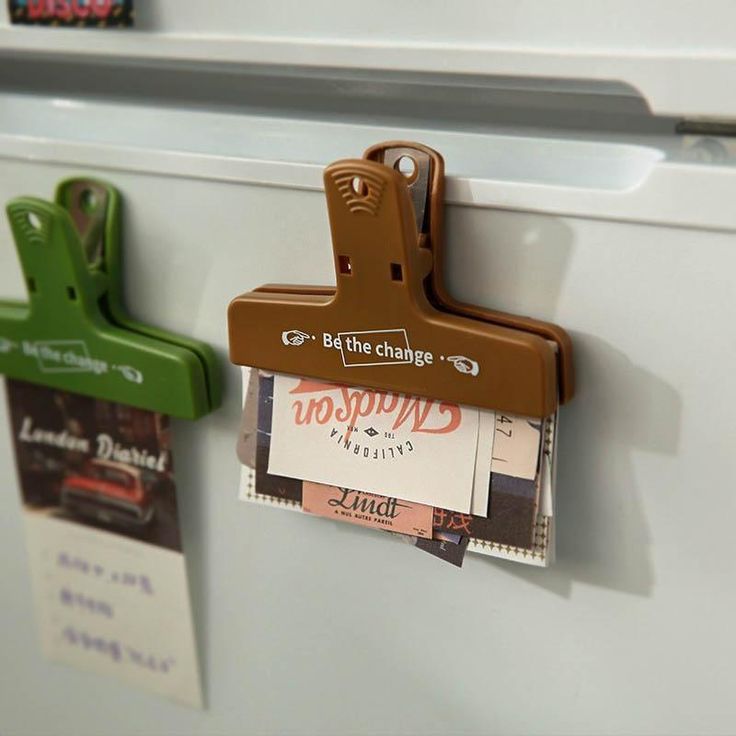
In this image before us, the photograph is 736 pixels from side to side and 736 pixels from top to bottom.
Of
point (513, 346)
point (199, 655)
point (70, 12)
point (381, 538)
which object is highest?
point (70, 12)

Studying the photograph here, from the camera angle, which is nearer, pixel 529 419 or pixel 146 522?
pixel 529 419

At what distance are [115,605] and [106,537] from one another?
4cm

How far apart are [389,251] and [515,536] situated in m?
0.13

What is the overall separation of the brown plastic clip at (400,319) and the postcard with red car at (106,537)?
0.13m

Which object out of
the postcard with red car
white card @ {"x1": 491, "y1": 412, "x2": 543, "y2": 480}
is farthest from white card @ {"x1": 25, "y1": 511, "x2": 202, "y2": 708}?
white card @ {"x1": 491, "y1": 412, "x2": 543, "y2": 480}

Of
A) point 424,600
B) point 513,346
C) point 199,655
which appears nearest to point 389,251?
point 513,346

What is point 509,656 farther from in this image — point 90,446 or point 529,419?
point 90,446

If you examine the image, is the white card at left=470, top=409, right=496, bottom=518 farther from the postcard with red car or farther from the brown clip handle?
the postcard with red car

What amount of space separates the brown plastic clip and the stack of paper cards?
0.6 inches

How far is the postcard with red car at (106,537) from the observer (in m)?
0.51

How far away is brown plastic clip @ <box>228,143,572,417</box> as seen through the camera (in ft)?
1.23

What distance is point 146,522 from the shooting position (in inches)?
20.6

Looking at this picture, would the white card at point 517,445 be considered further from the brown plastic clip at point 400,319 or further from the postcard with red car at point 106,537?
the postcard with red car at point 106,537

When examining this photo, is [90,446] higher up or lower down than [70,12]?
lower down
